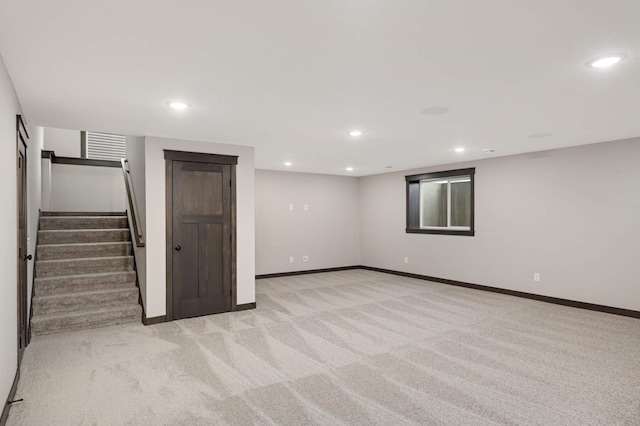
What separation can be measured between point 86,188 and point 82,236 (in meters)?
2.19

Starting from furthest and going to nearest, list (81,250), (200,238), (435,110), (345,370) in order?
(81,250) → (200,238) → (435,110) → (345,370)

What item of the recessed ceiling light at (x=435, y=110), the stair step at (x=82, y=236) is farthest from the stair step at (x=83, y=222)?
the recessed ceiling light at (x=435, y=110)

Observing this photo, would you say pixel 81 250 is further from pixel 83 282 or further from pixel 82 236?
pixel 83 282

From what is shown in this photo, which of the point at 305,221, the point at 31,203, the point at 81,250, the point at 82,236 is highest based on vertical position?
the point at 31,203

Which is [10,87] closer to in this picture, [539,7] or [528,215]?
[539,7]

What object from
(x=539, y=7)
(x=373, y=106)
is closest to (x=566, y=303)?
(x=373, y=106)

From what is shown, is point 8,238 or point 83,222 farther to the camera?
point 83,222

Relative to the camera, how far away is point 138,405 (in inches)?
102

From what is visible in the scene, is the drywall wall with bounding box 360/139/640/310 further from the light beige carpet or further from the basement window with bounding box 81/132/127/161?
the basement window with bounding box 81/132/127/161

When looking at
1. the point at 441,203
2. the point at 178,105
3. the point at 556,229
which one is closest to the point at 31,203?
the point at 178,105

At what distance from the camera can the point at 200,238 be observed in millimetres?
4828

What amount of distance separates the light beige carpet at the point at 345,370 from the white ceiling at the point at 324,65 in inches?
88.6

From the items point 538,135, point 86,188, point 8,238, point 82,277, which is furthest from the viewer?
point 86,188

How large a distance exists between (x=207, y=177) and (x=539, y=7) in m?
4.05
